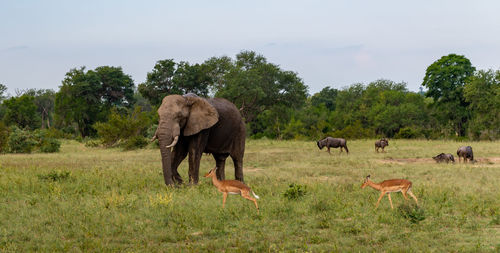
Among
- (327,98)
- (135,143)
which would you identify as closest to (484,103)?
(135,143)

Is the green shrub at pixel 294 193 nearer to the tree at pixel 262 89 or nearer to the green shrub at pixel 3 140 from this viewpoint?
the green shrub at pixel 3 140

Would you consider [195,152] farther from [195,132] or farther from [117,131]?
[117,131]

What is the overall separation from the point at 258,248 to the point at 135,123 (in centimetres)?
3152

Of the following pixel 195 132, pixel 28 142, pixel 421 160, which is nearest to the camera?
pixel 195 132

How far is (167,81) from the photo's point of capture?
2213 inches

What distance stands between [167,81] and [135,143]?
918 inches

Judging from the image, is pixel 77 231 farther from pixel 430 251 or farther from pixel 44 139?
pixel 44 139

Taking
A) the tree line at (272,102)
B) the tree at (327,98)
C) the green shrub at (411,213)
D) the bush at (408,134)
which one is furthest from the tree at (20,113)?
the green shrub at (411,213)

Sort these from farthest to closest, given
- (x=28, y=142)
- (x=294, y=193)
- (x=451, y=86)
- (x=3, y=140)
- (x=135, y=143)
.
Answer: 1. (x=451, y=86)
2. (x=135, y=143)
3. (x=28, y=142)
4. (x=3, y=140)
5. (x=294, y=193)

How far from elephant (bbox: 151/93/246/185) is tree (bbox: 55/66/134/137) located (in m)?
53.5

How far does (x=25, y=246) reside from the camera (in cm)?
780

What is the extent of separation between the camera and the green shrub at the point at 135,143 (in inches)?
1316

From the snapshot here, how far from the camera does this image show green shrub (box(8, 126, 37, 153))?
100ft

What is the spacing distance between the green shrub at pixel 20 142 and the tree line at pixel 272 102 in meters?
6.03
